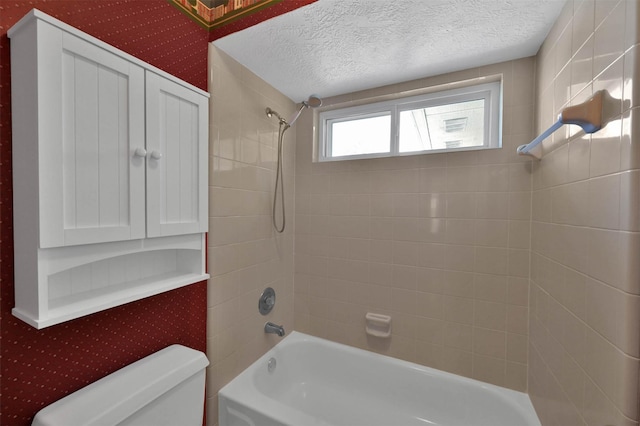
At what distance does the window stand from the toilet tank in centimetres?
154

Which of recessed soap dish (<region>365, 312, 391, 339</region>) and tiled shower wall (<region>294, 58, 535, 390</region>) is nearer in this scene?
tiled shower wall (<region>294, 58, 535, 390</region>)

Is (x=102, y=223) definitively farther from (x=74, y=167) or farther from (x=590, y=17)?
(x=590, y=17)

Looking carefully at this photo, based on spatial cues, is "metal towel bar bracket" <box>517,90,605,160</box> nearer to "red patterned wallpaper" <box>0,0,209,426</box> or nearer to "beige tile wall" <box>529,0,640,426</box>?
"beige tile wall" <box>529,0,640,426</box>

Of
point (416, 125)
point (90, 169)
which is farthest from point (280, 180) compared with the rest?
point (90, 169)

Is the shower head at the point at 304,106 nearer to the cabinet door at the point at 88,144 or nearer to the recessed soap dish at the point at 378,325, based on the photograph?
the cabinet door at the point at 88,144

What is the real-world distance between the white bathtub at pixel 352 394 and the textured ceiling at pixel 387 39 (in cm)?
182

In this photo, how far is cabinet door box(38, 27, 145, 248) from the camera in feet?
2.30

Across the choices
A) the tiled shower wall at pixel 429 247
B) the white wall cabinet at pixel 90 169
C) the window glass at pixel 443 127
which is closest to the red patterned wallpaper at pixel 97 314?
the white wall cabinet at pixel 90 169

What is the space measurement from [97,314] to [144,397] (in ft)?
1.11

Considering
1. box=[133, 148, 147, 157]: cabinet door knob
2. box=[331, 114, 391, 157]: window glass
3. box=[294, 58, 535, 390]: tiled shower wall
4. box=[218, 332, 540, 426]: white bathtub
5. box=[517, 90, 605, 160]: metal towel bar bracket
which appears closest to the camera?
box=[517, 90, 605, 160]: metal towel bar bracket

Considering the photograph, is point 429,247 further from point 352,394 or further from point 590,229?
point 352,394

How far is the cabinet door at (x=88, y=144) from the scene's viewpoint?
2.30 ft

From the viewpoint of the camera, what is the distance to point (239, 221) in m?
1.53

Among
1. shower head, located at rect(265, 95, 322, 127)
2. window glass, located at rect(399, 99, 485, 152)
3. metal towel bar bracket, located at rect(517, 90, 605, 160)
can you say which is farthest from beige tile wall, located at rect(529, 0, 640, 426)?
shower head, located at rect(265, 95, 322, 127)
